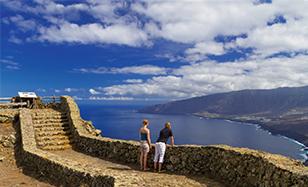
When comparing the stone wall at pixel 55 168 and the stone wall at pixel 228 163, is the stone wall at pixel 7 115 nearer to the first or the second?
the stone wall at pixel 55 168

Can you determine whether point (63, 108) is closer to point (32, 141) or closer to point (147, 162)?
point (32, 141)

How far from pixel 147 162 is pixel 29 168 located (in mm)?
7256

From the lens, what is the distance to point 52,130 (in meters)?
25.0

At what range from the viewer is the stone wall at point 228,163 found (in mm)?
10663

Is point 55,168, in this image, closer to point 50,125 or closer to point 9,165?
point 9,165

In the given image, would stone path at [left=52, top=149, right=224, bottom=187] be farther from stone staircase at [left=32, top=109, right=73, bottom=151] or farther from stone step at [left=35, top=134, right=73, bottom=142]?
stone step at [left=35, top=134, right=73, bottom=142]

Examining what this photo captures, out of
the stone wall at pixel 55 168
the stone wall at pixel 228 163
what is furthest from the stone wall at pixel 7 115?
the stone wall at pixel 228 163

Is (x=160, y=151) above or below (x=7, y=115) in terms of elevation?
below

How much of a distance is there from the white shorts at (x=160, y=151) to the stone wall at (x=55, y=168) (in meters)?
3.20

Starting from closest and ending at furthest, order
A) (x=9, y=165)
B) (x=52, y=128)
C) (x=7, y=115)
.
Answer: (x=9, y=165), (x=52, y=128), (x=7, y=115)

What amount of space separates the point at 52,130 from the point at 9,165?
5238 millimetres

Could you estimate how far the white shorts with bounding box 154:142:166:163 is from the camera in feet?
51.0

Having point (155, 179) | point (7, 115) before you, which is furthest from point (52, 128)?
point (155, 179)

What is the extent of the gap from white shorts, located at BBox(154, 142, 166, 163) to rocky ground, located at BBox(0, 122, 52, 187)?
215 inches
